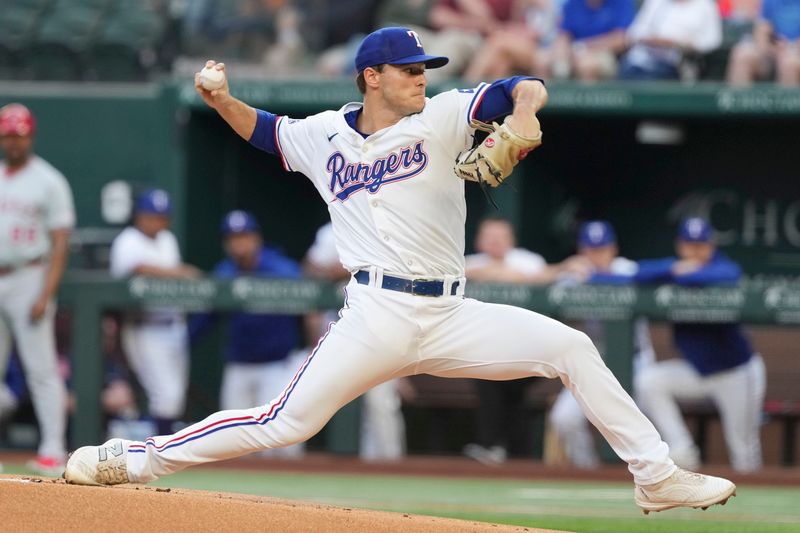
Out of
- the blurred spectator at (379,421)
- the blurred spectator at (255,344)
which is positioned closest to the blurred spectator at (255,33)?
the blurred spectator at (255,344)

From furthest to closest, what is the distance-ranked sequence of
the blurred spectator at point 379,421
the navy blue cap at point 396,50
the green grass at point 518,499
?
the blurred spectator at point 379,421
the green grass at point 518,499
the navy blue cap at point 396,50

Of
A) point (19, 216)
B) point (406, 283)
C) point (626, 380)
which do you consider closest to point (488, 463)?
point (626, 380)

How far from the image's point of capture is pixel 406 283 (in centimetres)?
461

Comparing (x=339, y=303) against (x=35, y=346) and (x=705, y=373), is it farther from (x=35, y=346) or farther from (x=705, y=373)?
(x=705, y=373)

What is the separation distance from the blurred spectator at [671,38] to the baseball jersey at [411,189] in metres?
5.57

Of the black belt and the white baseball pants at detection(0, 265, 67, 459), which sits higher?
the black belt

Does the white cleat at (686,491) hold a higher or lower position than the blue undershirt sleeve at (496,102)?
lower

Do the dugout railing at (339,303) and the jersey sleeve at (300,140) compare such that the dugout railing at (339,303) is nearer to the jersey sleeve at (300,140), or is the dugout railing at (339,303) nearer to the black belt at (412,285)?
the jersey sleeve at (300,140)

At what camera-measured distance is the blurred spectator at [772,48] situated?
31.8 ft

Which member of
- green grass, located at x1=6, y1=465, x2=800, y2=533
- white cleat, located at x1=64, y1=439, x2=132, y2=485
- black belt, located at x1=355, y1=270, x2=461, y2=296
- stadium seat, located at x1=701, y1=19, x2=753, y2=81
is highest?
stadium seat, located at x1=701, y1=19, x2=753, y2=81

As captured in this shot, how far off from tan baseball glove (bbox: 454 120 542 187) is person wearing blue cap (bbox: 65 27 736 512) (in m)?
0.13

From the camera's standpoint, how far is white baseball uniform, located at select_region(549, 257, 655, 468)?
344 inches

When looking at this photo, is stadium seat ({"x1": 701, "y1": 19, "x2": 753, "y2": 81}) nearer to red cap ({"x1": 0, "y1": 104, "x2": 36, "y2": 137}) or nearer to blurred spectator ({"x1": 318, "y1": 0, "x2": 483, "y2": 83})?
blurred spectator ({"x1": 318, "y1": 0, "x2": 483, "y2": 83})

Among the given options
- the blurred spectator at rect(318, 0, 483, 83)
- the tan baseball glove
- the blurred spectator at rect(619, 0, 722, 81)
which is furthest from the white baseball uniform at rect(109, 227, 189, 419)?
the tan baseball glove
